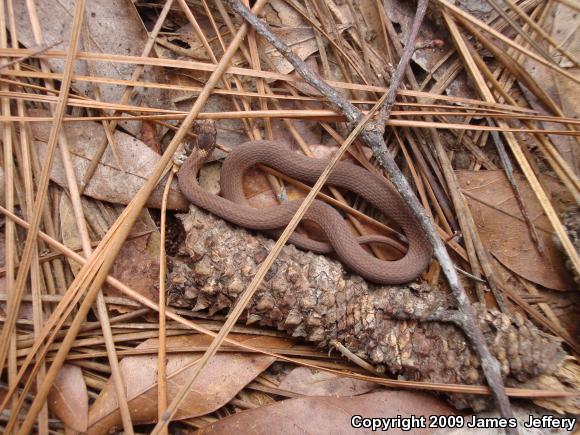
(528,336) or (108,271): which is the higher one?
(108,271)

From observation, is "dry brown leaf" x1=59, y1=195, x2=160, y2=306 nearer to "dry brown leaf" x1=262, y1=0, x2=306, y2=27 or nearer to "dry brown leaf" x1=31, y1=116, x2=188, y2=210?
"dry brown leaf" x1=31, y1=116, x2=188, y2=210

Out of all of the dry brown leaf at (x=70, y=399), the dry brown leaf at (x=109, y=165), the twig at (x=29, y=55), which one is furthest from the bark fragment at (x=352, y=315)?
the twig at (x=29, y=55)

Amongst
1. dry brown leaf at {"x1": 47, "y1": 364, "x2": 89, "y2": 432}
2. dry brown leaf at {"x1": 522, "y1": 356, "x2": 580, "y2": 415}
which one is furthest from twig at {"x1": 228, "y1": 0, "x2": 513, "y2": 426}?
dry brown leaf at {"x1": 47, "y1": 364, "x2": 89, "y2": 432}

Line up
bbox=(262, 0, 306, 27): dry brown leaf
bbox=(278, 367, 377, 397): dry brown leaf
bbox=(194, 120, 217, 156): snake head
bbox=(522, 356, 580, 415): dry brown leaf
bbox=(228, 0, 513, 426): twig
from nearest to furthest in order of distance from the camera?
bbox=(522, 356, 580, 415): dry brown leaf → bbox=(228, 0, 513, 426): twig → bbox=(278, 367, 377, 397): dry brown leaf → bbox=(194, 120, 217, 156): snake head → bbox=(262, 0, 306, 27): dry brown leaf

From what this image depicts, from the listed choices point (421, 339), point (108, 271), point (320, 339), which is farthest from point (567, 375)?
point (108, 271)

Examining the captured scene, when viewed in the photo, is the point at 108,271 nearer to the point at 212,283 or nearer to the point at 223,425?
the point at 212,283
